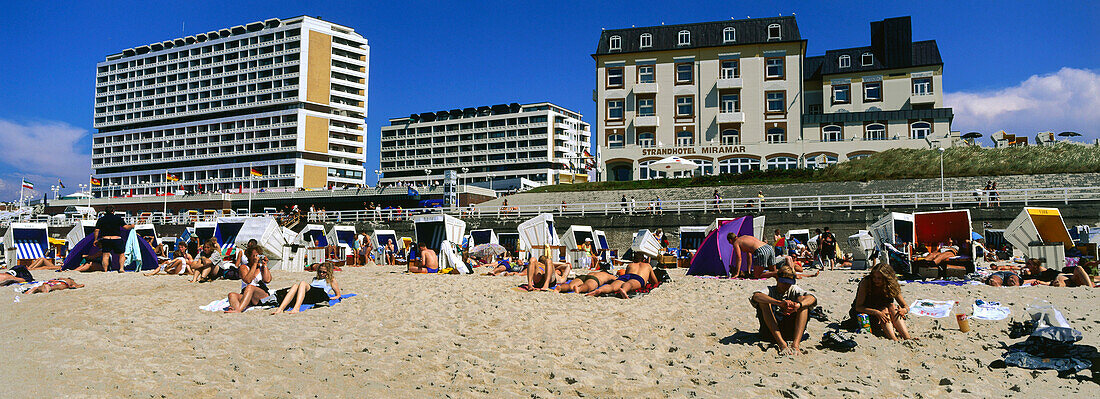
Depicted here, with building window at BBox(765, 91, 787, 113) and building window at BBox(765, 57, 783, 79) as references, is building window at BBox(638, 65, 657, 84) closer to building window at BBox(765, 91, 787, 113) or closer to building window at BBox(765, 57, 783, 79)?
building window at BBox(765, 57, 783, 79)

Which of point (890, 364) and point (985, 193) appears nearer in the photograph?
point (890, 364)

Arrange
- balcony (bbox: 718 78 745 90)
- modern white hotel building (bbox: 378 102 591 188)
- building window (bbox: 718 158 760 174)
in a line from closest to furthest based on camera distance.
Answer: building window (bbox: 718 158 760 174) < balcony (bbox: 718 78 745 90) < modern white hotel building (bbox: 378 102 591 188)

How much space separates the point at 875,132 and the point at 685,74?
11.5 metres

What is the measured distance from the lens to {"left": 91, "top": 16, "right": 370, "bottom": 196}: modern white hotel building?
248 ft

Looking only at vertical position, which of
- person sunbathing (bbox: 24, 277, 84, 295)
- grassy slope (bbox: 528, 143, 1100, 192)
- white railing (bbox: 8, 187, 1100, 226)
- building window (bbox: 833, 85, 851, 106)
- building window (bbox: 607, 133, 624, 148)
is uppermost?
building window (bbox: 833, 85, 851, 106)

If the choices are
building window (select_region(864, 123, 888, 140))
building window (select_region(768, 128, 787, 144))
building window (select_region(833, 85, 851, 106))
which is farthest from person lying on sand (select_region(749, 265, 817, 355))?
building window (select_region(833, 85, 851, 106))

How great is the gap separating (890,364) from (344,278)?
9.10 metres

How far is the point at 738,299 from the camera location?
8.55m

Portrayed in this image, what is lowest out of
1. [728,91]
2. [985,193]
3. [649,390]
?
[649,390]

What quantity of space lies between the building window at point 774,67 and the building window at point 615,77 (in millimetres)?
8815

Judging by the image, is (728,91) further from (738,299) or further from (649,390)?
(649,390)

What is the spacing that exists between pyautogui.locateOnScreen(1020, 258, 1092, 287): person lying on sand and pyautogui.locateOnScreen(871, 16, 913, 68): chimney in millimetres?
34528

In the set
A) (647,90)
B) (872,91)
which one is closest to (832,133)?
(872,91)

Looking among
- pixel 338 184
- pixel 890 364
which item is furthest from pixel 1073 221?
pixel 338 184
